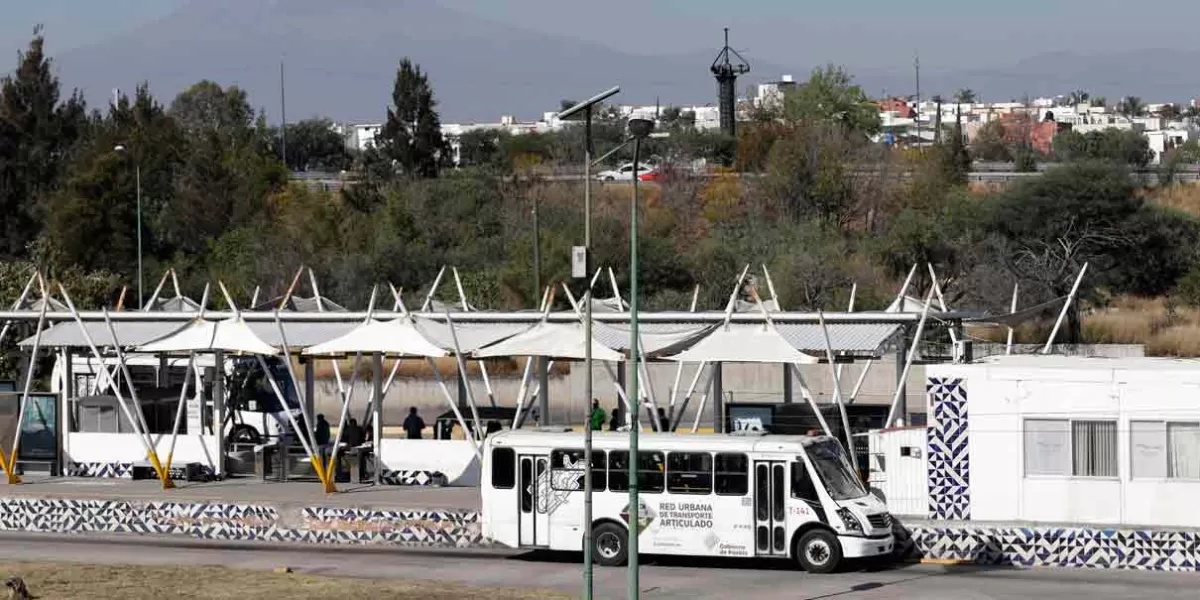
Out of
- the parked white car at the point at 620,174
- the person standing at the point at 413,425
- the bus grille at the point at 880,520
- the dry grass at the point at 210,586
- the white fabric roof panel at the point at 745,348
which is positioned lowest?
the dry grass at the point at 210,586

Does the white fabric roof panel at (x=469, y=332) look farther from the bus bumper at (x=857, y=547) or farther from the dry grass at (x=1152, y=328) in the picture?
the dry grass at (x=1152, y=328)

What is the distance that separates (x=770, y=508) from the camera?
982 inches

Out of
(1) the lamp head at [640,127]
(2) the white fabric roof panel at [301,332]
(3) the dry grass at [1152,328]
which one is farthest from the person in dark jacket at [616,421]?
(3) the dry grass at [1152,328]

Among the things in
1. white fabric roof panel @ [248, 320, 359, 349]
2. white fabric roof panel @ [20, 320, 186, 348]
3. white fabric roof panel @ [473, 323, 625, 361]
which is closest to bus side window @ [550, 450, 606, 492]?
white fabric roof panel @ [473, 323, 625, 361]

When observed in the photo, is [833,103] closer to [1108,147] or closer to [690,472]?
[1108,147]

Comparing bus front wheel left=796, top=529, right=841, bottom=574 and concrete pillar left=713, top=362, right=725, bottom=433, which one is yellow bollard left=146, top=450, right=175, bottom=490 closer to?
concrete pillar left=713, top=362, right=725, bottom=433

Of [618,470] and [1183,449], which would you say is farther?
[618,470]

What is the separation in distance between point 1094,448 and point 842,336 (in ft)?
23.1

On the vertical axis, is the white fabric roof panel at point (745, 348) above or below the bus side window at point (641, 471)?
above

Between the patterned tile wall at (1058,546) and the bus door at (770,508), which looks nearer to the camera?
the patterned tile wall at (1058,546)

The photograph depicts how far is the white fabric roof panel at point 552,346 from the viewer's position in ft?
102

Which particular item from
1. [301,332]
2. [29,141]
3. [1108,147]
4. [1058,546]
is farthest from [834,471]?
[1108,147]

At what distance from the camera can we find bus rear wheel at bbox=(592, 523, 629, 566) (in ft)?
84.0

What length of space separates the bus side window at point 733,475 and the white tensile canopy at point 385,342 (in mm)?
8778
